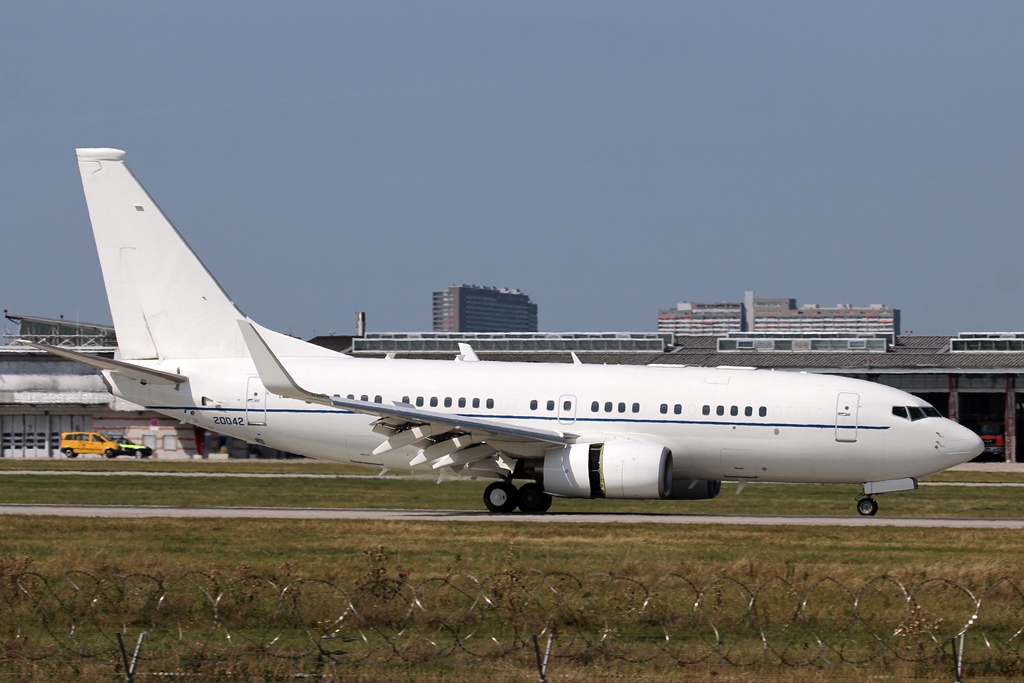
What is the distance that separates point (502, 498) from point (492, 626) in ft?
47.7

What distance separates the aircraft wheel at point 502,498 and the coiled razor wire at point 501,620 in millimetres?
11609

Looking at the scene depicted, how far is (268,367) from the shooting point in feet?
95.4

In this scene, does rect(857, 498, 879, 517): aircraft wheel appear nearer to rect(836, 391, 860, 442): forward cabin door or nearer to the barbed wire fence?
rect(836, 391, 860, 442): forward cabin door

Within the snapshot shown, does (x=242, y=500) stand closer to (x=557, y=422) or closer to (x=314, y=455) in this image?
(x=314, y=455)

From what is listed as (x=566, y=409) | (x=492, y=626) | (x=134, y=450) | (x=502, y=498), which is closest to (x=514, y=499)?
(x=502, y=498)

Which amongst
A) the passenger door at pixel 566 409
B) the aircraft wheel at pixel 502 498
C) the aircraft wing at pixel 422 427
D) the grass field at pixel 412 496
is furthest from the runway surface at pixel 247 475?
the passenger door at pixel 566 409

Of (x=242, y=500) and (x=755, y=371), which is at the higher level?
(x=755, y=371)

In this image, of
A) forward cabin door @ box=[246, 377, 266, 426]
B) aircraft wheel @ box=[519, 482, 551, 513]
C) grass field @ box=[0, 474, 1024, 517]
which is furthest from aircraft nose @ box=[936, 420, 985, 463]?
forward cabin door @ box=[246, 377, 266, 426]

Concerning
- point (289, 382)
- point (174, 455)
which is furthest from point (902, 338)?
point (289, 382)

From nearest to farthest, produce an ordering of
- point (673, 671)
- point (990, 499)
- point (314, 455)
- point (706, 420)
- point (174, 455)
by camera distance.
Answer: point (673, 671)
point (706, 420)
point (314, 455)
point (990, 499)
point (174, 455)

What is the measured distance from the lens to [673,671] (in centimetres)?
1413

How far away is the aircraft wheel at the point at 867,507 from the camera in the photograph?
31500 millimetres

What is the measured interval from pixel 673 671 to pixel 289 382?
53.6 feet

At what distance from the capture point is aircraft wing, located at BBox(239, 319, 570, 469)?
2870 cm
